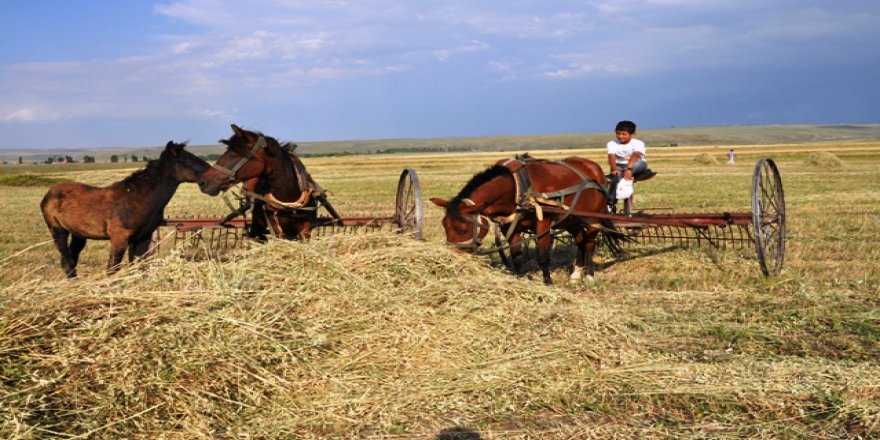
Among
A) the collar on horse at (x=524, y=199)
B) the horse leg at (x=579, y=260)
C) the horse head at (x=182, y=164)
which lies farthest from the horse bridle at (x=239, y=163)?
the horse leg at (x=579, y=260)

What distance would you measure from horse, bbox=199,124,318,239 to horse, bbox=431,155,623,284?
175cm

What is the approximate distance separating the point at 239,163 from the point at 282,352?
11.6ft

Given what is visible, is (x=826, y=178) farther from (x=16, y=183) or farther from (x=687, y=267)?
(x=16, y=183)

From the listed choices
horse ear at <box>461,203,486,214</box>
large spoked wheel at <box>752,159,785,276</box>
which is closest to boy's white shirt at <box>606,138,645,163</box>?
large spoked wheel at <box>752,159,785,276</box>

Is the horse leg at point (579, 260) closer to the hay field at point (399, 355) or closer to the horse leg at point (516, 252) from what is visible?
the horse leg at point (516, 252)

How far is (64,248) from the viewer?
8.63m

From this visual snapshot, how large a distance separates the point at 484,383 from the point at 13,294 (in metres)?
3.21

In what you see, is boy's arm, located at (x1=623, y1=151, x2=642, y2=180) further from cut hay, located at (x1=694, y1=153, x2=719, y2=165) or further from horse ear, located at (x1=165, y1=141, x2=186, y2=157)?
cut hay, located at (x1=694, y1=153, x2=719, y2=165)

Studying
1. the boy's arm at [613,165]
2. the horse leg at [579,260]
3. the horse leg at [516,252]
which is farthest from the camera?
the boy's arm at [613,165]

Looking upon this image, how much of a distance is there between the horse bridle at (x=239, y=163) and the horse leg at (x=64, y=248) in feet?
6.90

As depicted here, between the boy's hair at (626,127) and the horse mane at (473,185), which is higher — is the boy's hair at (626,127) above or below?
above

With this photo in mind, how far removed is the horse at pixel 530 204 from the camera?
8.00 meters

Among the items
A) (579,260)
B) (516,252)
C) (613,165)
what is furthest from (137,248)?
(613,165)

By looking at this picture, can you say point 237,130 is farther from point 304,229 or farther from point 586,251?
point 586,251
